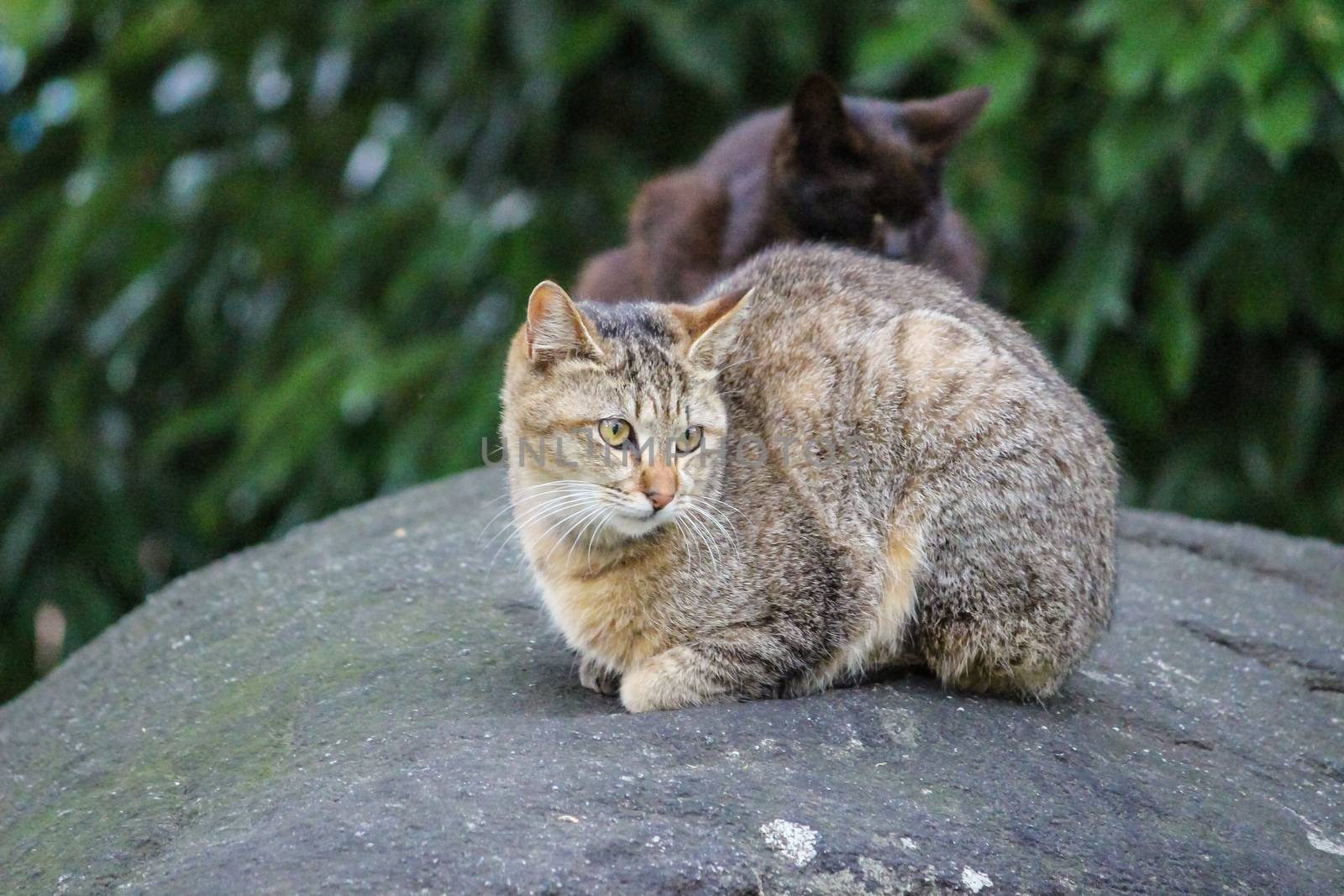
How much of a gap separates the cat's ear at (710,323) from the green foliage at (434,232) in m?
2.12

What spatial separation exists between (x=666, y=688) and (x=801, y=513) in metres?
0.51

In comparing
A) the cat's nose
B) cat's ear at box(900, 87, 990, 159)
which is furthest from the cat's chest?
cat's ear at box(900, 87, 990, 159)

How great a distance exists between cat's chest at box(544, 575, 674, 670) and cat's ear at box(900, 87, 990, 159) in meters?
2.52

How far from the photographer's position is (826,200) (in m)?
5.14

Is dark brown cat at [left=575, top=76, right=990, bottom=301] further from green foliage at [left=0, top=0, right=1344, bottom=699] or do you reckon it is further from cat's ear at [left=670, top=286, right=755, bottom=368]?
cat's ear at [left=670, top=286, right=755, bottom=368]

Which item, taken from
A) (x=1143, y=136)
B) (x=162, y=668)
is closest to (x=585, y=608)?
(x=162, y=668)

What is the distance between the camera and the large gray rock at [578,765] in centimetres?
258

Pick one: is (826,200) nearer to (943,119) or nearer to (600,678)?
(943,119)

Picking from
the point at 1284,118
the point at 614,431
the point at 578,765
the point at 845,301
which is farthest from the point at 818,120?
the point at 578,765

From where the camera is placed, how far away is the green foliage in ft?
18.2

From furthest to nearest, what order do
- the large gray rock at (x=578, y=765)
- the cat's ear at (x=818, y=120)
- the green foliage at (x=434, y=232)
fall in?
the green foliage at (x=434, y=232) → the cat's ear at (x=818, y=120) → the large gray rock at (x=578, y=765)

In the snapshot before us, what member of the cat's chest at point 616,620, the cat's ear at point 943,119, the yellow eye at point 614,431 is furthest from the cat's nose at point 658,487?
the cat's ear at point 943,119

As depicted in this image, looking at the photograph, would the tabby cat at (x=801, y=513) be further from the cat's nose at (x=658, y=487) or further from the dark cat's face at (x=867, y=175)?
the dark cat's face at (x=867, y=175)

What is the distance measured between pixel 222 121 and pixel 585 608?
429 cm
